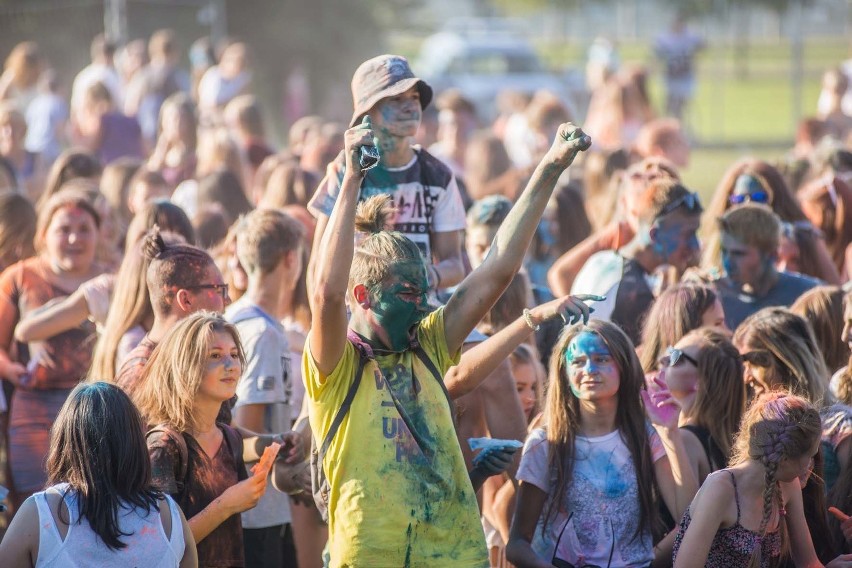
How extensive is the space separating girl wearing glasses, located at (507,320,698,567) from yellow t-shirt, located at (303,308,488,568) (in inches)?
39.0

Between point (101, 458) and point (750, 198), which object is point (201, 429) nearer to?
point (101, 458)

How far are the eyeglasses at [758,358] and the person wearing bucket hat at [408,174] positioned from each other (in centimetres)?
126

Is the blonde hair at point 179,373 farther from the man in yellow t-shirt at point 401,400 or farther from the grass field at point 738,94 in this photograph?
the grass field at point 738,94

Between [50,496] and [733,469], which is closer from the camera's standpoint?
[50,496]

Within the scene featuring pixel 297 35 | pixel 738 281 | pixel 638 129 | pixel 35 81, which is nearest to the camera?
pixel 738 281

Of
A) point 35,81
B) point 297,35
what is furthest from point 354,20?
point 35,81

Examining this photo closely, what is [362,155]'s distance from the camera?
3584 mm

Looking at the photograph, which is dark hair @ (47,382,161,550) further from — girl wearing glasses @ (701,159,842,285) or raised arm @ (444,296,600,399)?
girl wearing glasses @ (701,159,842,285)

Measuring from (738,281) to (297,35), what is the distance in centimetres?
1904

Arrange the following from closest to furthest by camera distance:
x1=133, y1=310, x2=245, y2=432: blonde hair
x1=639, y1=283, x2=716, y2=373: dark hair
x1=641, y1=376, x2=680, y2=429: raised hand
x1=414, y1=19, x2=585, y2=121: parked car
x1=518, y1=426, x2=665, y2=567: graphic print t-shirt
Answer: x1=133, y1=310, x2=245, y2=432: blonde hair < x1=518, y1=426, x2=665, y2=567: graphic print t-shirt < x1=641, y1=376, x2=680, y2=429: raised hand < x1=639, y1=283, x2=716, y2=373: dark hair < x1=414, y1=19, x2=585, y2=121: parked car

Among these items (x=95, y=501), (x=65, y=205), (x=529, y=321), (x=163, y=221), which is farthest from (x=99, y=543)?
(x=65, y=205)

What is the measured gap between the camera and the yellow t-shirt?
379 centimetres

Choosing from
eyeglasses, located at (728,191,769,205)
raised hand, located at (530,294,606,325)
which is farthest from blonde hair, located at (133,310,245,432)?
eyeglasses, located at (728,191,769,205)

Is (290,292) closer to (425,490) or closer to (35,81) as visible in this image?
(425,490)
